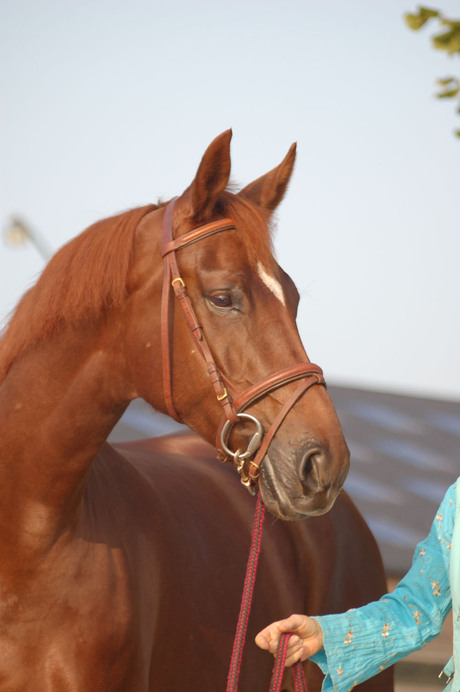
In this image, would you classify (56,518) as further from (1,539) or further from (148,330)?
(148,330)

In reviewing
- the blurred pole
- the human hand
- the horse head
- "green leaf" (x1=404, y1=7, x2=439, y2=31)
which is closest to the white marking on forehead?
the horse head

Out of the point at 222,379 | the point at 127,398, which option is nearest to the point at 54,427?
the point at 127,398

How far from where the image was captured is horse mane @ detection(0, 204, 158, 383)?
95.0 inches

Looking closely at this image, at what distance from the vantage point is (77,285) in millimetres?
A: 2430

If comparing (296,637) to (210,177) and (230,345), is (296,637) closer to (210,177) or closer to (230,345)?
(230,345)

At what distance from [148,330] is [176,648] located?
115cm

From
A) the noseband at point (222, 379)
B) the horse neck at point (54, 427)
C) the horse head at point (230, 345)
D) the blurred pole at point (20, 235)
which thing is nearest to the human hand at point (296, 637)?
the horse head at point (230, 345)

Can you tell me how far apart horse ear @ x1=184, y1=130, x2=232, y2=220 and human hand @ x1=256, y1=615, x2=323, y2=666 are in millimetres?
1127

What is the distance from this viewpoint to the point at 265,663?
3434 millimetres

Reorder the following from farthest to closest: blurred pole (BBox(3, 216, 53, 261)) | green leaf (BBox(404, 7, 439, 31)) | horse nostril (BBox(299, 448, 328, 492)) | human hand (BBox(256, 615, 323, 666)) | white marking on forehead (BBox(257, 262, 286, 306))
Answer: blurred pole (BBox(3, 216, 53, 261))
green leaf (BBox(404, 7, 439, 31))
white marking on forehead (BBox(257, 262, 286, 306))
horse nostril (BBox(299, 448, 328, 492))
human hand (BBox(256, 615, 323, 666))

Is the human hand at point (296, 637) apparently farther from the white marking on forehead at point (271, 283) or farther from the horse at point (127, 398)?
the white marking on forehead at point (271, 283)

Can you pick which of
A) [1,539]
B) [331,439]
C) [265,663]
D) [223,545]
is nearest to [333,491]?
[331,439]

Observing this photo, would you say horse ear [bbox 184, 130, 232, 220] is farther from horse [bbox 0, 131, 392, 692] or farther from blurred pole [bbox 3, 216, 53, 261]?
blurred pole [bbox 3, 216, 53, 261]

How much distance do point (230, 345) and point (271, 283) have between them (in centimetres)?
21
